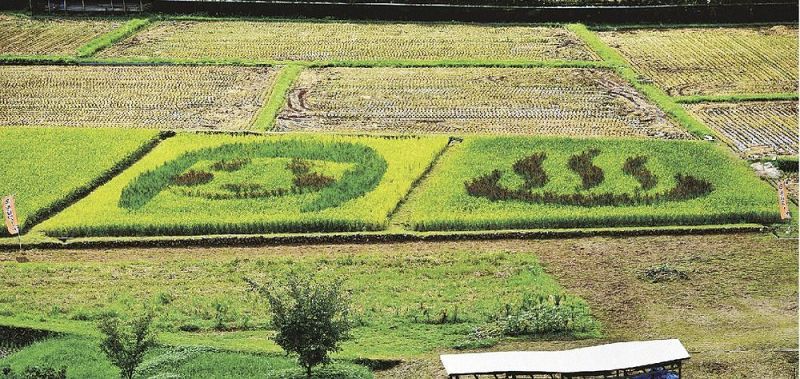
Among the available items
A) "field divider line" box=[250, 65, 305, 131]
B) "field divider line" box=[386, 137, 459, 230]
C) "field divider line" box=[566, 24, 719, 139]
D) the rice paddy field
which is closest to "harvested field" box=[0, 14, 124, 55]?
the rice paddy field

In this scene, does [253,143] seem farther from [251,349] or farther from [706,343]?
[706,343]

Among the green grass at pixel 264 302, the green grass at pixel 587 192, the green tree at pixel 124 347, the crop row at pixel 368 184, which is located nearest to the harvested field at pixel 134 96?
the crop row at pixel 368 184

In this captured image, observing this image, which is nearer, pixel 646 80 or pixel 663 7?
pixel 646 80

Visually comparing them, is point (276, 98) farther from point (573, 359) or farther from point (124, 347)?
point (573, 359)

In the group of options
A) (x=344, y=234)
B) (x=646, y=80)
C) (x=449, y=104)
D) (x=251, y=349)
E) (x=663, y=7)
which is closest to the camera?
(x=251, y=349)

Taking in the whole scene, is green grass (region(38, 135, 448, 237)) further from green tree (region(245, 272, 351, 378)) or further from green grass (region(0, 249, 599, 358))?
green tree (region(245, 272, 351, 378))

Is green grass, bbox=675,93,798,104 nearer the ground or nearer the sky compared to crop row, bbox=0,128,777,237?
nearer the sky

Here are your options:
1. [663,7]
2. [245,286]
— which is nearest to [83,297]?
[245,286]

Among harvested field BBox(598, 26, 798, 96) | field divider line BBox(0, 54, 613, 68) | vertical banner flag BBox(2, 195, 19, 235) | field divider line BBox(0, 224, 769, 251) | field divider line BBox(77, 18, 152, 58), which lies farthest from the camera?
field divider line BBox(77, 18, 152, 58)
